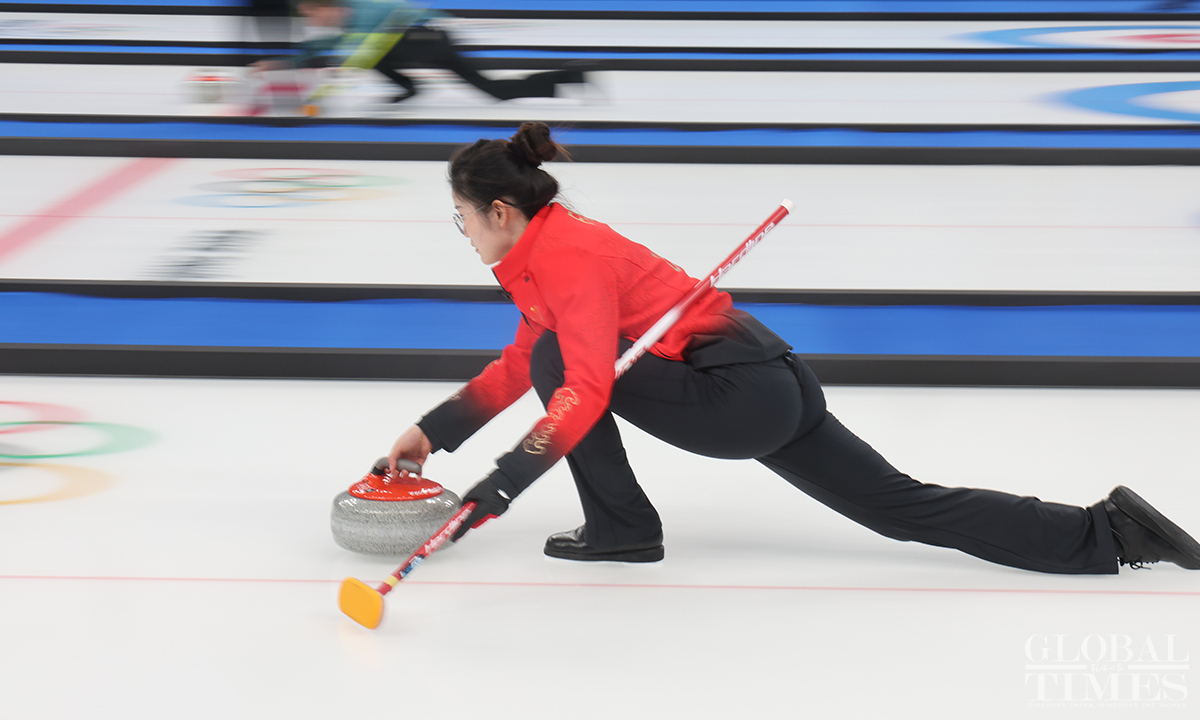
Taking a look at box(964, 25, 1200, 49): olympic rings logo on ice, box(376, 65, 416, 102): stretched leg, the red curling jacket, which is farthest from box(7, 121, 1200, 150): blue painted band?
the red curling jacket

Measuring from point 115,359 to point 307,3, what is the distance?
11.4 ft

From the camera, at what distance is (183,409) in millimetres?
2570

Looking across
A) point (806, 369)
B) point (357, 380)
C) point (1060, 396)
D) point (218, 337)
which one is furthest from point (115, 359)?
point (1060, 396)

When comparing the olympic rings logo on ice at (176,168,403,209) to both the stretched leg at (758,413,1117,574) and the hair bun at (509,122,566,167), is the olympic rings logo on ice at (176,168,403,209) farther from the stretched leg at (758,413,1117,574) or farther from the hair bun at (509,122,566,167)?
the stretched leg at (758,413,1117,574)

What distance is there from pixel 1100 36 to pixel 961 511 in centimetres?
845

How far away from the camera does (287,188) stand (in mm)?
4641

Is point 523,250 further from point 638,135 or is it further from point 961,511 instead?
point 638,135

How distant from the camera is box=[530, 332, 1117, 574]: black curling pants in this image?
172 cm

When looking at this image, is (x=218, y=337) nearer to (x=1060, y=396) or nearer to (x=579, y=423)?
(x=579, y=423)

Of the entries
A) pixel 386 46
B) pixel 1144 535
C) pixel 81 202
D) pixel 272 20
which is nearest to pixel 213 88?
pixel 272 20

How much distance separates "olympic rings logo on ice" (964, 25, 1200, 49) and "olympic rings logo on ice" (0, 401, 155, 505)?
779cm

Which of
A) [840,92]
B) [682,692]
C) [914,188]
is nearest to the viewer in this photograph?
[682,692]

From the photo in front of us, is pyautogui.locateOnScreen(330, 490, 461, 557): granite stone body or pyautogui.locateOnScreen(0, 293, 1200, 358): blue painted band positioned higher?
pyautogui.locateOnScreen(0, 293, 1200, 358): blue painted band
